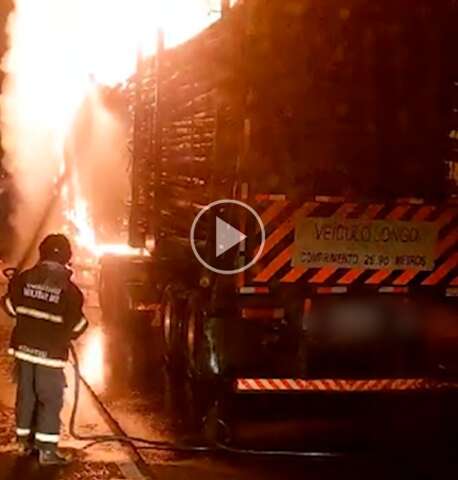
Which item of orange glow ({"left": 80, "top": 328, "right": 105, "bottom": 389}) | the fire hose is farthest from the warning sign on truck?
orange glow ({"left": 80, "top": 328, "right": 105, "bottom": 389})

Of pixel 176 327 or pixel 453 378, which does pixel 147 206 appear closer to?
pixel 176 327

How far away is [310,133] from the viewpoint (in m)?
9.87

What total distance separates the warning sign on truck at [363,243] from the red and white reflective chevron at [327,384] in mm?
1032

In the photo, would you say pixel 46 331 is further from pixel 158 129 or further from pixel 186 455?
pixel 158 129

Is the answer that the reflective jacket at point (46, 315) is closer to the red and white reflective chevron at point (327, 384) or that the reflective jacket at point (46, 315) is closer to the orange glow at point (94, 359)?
the red and white reflective chevron at point (327, 384)

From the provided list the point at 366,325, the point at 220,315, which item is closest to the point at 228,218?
the point at 220,315

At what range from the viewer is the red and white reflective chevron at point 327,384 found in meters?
8.91

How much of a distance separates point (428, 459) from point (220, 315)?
2320 mm

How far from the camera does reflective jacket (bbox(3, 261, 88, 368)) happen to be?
7.69 metres

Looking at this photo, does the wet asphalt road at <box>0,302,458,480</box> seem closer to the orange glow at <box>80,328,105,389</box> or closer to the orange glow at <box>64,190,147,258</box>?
the orange glow at <box>80,328,105,389</box>

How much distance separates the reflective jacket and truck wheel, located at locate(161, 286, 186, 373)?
3.79 meters

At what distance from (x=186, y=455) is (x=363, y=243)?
256 centimetres
